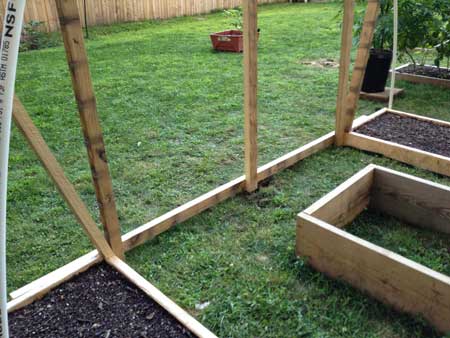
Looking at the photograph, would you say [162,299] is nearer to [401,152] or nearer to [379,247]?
[379,247]

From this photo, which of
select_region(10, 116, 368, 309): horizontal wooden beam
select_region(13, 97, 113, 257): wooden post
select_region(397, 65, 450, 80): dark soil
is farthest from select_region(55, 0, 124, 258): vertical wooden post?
select_region(397, 65, 450, 80): dark soil

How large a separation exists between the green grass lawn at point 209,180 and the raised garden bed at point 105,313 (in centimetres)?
17

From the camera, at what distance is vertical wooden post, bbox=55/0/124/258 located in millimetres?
1545

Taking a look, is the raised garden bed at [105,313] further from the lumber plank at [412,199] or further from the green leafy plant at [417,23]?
the green leafy plant at [417,23]

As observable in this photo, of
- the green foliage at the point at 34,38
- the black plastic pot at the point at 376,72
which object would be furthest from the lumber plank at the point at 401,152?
the green foliage at the point at 34,38

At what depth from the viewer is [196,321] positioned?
1722 millimetres

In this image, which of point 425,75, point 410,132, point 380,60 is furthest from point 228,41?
point 410,132

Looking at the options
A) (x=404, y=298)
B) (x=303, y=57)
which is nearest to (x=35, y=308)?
(x=404, y=298)

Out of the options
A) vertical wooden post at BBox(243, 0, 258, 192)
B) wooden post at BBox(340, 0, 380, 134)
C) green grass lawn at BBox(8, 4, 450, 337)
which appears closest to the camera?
green grass lawn at BBox(8, 4, 450, 337)

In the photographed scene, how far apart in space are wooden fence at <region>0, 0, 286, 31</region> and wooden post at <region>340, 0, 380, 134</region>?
23.2ft

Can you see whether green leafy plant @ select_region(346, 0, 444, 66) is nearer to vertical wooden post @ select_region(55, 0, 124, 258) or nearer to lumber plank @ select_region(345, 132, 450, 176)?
lumber plank @ select_region(345, 132, 450, 176)

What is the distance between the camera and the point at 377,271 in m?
1.84

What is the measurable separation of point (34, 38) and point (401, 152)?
7.28m

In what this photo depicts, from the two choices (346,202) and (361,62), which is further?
(361,62)
